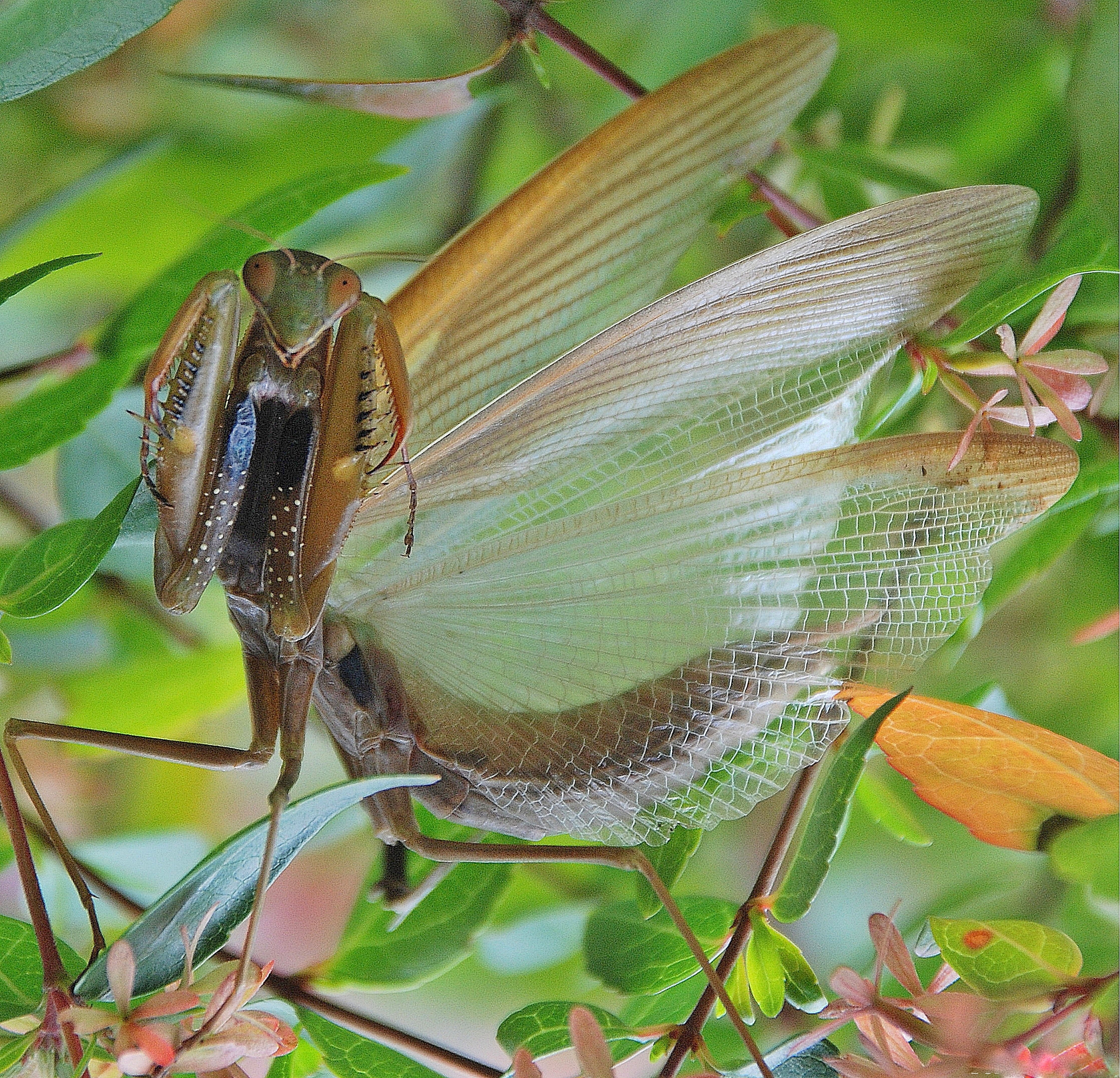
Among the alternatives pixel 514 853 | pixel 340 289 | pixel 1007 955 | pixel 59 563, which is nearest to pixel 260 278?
pixel 340 289

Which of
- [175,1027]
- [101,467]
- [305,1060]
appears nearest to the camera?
[175,1027]

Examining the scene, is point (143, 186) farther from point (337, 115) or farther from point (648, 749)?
point (648, 749)

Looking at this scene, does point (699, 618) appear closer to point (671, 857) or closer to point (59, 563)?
point (671, 857)

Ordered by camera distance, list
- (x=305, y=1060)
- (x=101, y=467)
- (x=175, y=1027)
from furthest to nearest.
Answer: (x=101, y=467) < (x=305, y=1060) < (x=175, y=1027)

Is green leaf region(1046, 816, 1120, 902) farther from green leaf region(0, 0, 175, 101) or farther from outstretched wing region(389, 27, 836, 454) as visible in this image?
green leaf region(0, 0, 175, 101)

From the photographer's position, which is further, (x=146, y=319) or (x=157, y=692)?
(x=157, y=692)

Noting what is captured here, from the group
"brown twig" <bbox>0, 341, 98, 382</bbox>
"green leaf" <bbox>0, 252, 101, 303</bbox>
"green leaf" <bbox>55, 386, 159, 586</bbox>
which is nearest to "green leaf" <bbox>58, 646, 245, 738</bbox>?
"green leaf" <bbox>55, 386, 159, 586</bbox>

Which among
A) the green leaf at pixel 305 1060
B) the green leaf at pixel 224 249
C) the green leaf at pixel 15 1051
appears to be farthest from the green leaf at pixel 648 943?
the green leaf at pixel 224 249

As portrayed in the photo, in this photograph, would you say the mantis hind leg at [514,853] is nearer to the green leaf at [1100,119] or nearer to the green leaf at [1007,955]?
the green leaf at [1007,955]
